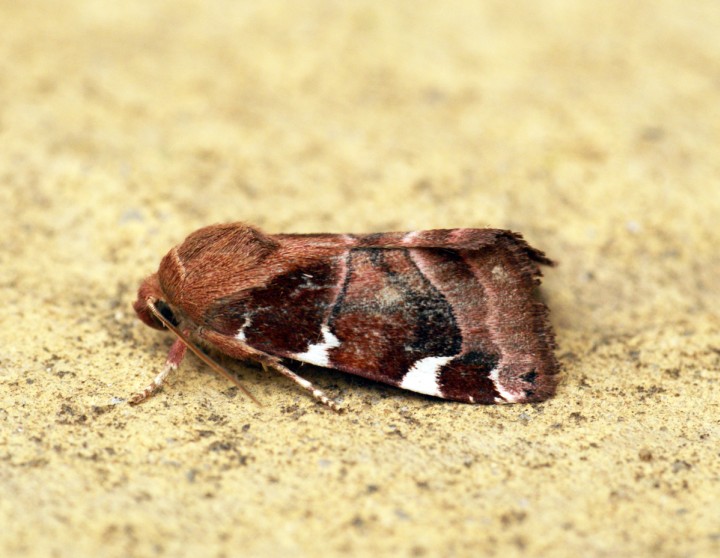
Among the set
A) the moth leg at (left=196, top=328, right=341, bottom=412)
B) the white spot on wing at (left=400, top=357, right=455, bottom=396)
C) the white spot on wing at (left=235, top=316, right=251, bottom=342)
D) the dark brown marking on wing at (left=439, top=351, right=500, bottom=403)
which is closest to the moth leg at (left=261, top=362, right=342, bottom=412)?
the moth leg at (left=196, top=328, right=341, bottom=412)

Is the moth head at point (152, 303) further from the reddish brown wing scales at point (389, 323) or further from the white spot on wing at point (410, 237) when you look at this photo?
the white spot on wing at point (410, 237)

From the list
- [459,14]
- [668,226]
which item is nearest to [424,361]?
[668,226]

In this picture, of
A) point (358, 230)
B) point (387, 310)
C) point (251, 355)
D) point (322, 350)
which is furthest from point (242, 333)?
point (358, 230)

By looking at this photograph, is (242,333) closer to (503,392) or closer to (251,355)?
(251,355)

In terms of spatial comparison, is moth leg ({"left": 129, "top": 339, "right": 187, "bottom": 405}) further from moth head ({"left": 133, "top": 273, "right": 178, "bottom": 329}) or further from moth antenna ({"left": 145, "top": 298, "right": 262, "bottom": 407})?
moth head ({"left": 133, "top": 273, "right": 178, "bottom": 329})

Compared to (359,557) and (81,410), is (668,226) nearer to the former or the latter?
(359,557)
